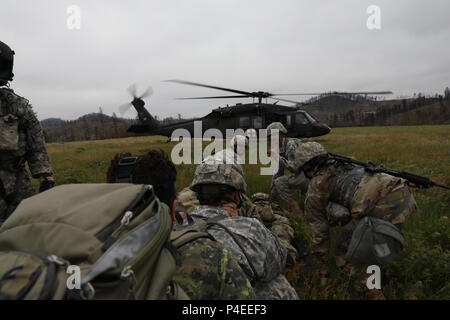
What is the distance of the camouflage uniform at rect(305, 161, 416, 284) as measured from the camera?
3229 millimetres

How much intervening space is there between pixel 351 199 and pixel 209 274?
259 cm

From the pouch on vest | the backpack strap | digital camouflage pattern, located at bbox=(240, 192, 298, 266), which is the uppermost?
the pouch on vest

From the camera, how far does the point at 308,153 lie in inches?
146

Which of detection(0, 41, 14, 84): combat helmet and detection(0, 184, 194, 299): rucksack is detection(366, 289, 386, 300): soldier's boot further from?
detection(0, 41, 14, 84): combat helmet

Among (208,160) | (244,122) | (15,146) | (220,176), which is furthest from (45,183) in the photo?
(244,122)

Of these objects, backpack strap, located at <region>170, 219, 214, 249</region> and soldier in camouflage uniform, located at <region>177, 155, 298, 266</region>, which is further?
soldier in camouflage uniform, located at <region>177, 155, 298, 266</region>

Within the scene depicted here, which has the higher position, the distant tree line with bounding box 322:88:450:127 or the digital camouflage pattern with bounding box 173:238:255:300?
the distant tree line with bounding box 322:88:450:127

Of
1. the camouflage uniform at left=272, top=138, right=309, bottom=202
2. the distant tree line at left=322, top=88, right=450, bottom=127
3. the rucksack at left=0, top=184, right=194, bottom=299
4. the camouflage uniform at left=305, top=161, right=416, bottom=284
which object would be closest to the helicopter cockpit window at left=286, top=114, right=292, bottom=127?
the camouflage uniform at left=272, top=138, right=309, bottom=202

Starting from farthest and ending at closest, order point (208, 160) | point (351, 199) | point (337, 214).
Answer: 1. point (337, 214)
2. point (351, 199)
3. point (208, 160)

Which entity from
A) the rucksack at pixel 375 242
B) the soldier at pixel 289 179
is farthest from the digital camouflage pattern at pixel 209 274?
the soldier at pixel 289 179

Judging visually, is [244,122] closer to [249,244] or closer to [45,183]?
[45,183]

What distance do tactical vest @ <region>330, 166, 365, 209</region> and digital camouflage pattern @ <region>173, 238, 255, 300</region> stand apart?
2.40 m

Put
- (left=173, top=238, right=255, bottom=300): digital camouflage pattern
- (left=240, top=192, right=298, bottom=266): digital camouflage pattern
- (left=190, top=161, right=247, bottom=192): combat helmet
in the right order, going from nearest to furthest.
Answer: (left=173, top=238, right=255, bottom=300): digital camouflage pattern, (left=190, top=161, right=247, bottom=192): combat helmet, (left=240, top=192, right=298, bottom=266): digital camouflage pattern

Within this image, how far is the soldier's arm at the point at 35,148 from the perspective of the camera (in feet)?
11.5
